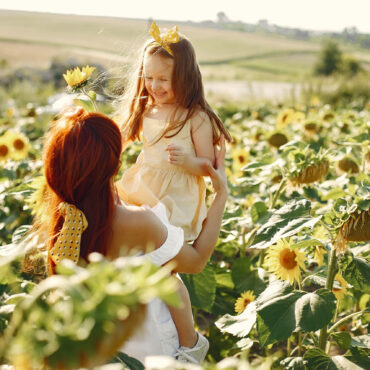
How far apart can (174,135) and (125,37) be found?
1091 inches

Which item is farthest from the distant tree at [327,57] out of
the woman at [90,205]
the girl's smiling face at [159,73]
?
the woman at [90,205]

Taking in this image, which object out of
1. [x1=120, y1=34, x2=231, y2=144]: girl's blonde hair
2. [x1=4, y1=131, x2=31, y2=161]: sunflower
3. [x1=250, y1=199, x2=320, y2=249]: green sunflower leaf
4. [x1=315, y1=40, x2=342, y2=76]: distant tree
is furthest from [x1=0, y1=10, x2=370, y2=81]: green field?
[x1=250, y1=199, x2=320, y2=249]: green sunflower leaf

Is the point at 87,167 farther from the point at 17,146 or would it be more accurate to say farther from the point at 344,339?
the point at 17,146

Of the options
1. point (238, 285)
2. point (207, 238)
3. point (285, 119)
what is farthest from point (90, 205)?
point (285, 119)

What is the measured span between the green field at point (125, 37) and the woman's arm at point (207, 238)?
70.5 ft

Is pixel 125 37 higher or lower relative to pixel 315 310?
higher

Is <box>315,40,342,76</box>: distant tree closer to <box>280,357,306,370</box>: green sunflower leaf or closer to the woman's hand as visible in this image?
the woman's hand

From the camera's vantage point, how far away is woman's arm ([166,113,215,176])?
1.83 metres

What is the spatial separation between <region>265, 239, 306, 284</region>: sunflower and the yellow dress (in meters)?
0.29

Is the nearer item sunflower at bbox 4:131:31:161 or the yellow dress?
the yellow dress

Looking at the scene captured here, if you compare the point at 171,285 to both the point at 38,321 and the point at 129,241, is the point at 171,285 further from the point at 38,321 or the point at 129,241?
the point at 129,241

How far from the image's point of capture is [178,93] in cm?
195

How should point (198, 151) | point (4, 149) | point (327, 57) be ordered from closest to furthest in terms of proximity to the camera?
point (198, 151)
point (4, 149)
point (327, 57)

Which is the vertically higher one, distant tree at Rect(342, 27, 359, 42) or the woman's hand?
distant tree at Rect(342, 27, 359, 42)
